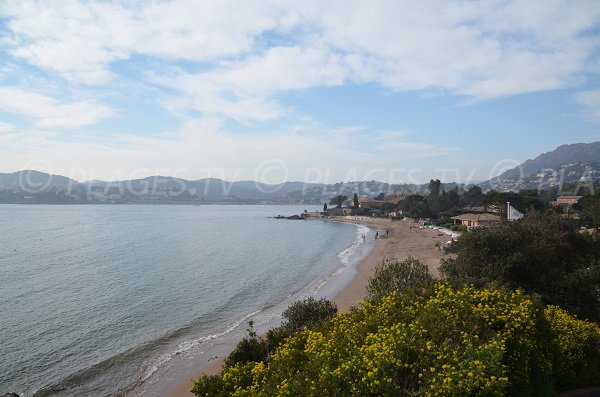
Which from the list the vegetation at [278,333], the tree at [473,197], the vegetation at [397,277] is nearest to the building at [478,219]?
the tree at [473,197]

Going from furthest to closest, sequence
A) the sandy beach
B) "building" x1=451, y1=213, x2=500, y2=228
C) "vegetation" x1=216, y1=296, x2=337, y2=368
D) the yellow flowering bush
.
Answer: "building" x1=451, y1=213, x2=500, y2=228 → the sandy beach → "vegetation" x1=216, y1=296, x2=337, y2=368 → the yellow flowering bush

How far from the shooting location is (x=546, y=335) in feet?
26.5

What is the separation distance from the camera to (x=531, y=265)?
53.2ft

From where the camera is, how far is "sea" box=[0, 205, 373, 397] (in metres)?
17.0

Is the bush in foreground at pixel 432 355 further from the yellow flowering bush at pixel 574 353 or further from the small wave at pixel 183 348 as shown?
the small wave at pixel 183 348

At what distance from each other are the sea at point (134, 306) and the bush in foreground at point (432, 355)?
31.0 feet

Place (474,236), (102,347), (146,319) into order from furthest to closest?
(146,319)
(102,347)
(474,236)

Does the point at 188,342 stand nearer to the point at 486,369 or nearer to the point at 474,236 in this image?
the point at 474,236

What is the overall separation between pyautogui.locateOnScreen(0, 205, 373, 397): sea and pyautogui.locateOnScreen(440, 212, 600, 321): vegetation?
10247 mm

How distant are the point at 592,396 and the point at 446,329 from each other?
3.92 m

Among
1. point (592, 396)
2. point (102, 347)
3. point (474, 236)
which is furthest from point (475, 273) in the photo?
point (102, 347)

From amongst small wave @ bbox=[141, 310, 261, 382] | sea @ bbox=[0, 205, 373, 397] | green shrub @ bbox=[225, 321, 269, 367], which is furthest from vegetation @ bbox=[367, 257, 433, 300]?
small wave @ bbox=[141, 310, 261, 382]

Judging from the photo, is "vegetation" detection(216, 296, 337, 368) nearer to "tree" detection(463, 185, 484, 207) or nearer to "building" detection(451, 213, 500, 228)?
"building" detection(451, 213, 500, 228)

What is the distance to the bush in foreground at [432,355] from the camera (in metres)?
6.24
